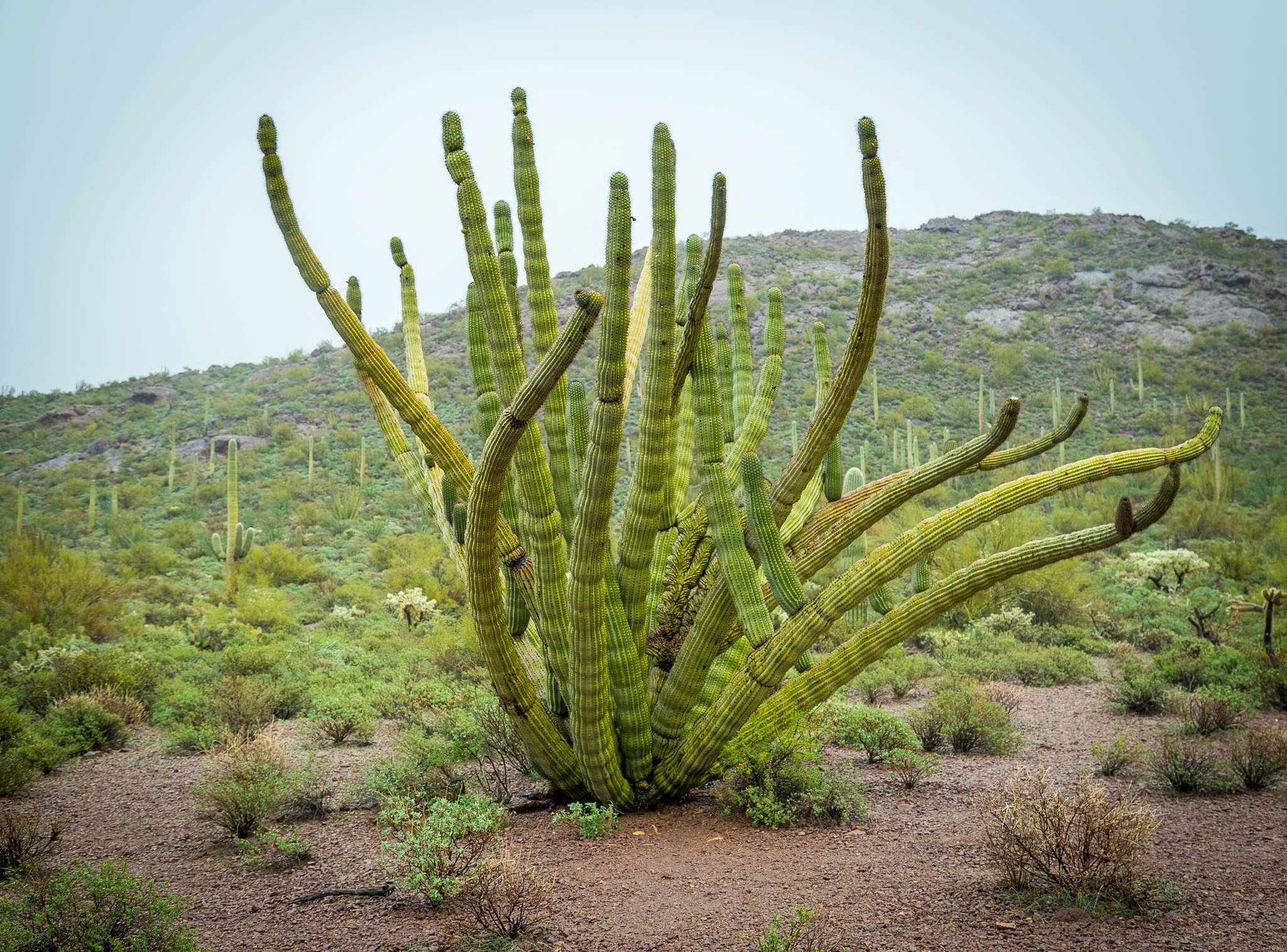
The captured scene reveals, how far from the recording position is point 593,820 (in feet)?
18.5

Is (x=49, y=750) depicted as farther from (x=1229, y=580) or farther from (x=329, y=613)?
(x=1229, y=580)

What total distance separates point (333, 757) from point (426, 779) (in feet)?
7.57

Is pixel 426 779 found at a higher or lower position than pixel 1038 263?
lower

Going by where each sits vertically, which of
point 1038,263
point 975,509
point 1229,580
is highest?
point 1038,263

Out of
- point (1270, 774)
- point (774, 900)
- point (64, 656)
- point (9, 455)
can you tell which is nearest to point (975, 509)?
point (774, 900)

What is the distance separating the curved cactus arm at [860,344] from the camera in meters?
4.88

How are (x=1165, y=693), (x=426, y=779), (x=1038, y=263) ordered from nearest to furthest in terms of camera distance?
(x=426, y=779) < (x=1165, y=693) < (x=1038, y=263)

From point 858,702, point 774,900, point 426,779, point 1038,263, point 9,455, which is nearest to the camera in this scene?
point 774,900

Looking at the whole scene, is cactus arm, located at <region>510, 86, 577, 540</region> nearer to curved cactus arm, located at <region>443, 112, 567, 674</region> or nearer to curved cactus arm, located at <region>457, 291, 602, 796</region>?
curved cactus arm, located at <region>443, 112, 567, 674</region>

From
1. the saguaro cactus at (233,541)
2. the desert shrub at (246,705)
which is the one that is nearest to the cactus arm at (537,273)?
the desert shrub at (246,705)

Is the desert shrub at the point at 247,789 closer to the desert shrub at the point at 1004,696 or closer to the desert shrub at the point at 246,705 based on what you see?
the desert shrub at the point at 246,705

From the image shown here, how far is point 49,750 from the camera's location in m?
8.34

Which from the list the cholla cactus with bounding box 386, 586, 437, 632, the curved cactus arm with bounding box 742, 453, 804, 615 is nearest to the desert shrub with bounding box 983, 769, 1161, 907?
the curved cactus arm with bounding box 742, 453, 804, 615

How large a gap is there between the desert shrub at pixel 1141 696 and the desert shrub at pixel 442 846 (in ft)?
25.1
